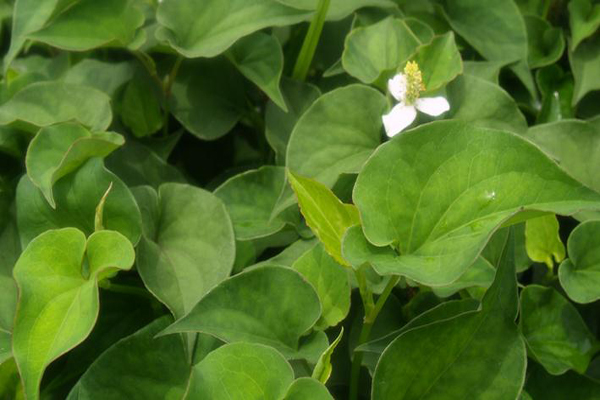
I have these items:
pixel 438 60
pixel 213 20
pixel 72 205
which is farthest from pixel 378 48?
pixel 72 205

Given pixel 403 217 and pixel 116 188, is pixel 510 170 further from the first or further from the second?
pixel 116 188

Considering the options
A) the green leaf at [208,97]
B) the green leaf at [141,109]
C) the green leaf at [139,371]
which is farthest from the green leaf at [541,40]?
the green leaf at [139,371]

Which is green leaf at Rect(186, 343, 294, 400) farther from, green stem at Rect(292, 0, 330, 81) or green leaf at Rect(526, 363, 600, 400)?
green stem at Rect(292, 0, 330, 81)

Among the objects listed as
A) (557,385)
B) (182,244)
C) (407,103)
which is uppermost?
(407,103)

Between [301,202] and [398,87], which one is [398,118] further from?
[301,202]

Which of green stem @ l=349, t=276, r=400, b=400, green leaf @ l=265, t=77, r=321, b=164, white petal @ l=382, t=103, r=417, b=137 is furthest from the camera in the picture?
green leaf @ l=265, t=77, r=321, b=164

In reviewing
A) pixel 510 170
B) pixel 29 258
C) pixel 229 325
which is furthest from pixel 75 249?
pixel 510 170

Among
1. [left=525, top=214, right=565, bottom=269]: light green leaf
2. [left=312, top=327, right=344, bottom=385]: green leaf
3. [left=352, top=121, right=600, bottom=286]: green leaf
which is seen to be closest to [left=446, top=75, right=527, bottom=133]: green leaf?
[left=525, top=214, right=565, bottom=269]: light green leaf
